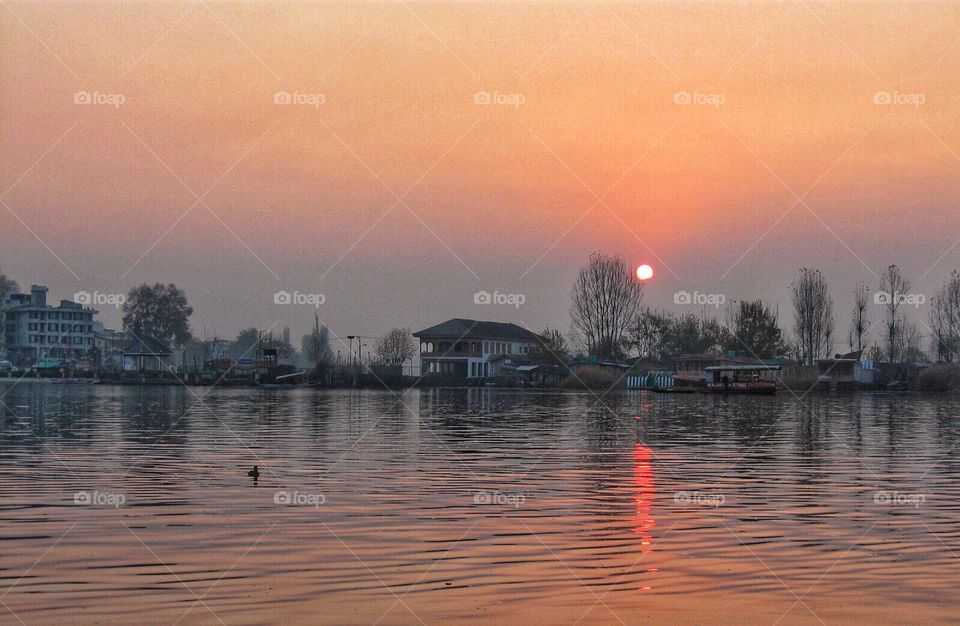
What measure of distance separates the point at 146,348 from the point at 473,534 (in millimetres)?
155483

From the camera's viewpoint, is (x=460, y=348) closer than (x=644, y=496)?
No

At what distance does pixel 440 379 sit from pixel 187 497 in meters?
129

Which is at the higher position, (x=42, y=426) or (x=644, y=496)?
(x=42, y=426)

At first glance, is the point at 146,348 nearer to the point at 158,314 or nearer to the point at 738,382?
the point at 158,314

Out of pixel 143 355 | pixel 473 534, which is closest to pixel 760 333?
pixel 143 355

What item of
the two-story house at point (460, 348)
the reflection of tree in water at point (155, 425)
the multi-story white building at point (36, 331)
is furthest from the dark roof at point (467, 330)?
the reflection of tree in water at point (155, 425)

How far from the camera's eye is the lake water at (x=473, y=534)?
12.3 meters

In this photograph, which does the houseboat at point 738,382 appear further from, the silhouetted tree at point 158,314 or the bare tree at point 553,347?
the silhouetted tree at point 158,314

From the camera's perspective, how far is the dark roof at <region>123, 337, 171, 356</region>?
161 m

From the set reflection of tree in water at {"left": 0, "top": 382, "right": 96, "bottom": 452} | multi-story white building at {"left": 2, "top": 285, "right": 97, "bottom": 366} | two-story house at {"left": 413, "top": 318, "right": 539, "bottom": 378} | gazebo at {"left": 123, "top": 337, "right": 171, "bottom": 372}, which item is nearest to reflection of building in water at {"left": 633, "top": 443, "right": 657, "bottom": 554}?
reflection of tree in water at {"left": 0, "top": 382, "right": 96, "bottom": 452}

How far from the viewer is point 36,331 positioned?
194750 mm

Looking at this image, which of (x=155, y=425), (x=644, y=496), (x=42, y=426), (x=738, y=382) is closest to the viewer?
(x=644, y=496)

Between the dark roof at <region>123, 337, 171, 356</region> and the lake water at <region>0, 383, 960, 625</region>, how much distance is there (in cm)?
13262

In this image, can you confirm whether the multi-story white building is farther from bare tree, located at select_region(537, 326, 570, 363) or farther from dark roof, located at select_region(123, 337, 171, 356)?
bare tree, located at select_region(537, 326, 570, 363)
